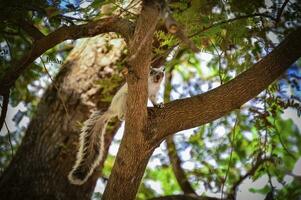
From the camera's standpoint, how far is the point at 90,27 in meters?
2.67

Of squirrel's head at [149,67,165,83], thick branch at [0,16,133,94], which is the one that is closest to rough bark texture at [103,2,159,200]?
thick branch at [0,16,133,94]

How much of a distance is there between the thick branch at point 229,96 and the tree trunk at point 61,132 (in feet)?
3.58

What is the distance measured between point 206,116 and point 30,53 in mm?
1209

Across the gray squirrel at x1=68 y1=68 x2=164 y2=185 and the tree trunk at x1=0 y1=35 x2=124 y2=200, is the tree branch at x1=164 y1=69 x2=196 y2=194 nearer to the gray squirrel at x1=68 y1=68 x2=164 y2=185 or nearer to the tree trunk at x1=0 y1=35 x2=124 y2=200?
the gray squirrel at x1=68 y1=68 x2=164 y2=185

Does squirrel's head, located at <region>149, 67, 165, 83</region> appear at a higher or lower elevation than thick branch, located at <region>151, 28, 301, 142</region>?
higher

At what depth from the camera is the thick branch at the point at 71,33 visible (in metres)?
2.56

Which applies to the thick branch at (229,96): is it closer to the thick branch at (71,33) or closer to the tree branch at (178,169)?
the thick branch at (71,33)

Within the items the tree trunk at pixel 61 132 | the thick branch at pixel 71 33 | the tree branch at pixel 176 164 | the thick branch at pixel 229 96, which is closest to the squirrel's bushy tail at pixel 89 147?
the tree trunk at pixel 61 132

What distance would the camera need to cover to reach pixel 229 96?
2658 mm

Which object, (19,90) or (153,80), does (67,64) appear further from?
(153,80)

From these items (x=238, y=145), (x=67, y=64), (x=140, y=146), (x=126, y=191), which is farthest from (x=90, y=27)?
(x=238, y=145)

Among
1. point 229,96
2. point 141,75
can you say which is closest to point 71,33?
point 141,75

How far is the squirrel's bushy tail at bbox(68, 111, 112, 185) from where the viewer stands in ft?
11.5

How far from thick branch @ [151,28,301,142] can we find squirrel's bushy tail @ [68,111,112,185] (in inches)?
39.8
